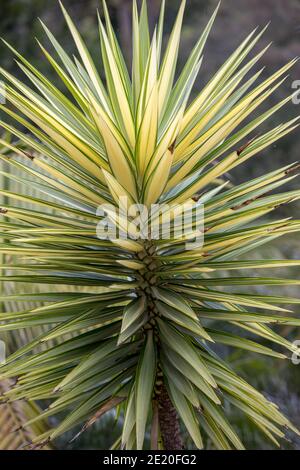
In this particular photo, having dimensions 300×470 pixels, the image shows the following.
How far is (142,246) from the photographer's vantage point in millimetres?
1379

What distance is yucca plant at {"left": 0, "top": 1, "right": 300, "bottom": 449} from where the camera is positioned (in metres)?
1.33

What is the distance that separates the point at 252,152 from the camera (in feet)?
4.70

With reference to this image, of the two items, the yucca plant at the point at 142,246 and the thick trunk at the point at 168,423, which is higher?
the yucca plant at the point at 142,246

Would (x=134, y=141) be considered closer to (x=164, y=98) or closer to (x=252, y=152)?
(x=164, y=98)

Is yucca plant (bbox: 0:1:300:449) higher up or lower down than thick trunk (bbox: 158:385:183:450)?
higher up

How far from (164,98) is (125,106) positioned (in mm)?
139

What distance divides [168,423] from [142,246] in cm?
43

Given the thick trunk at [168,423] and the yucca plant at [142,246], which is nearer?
the yucca plant at [142,246]

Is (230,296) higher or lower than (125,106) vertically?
lower

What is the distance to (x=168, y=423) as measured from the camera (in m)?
1.50

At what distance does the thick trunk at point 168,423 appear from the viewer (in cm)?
149

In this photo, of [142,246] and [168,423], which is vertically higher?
[142,246]

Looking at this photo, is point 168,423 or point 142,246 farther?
point 168,423
